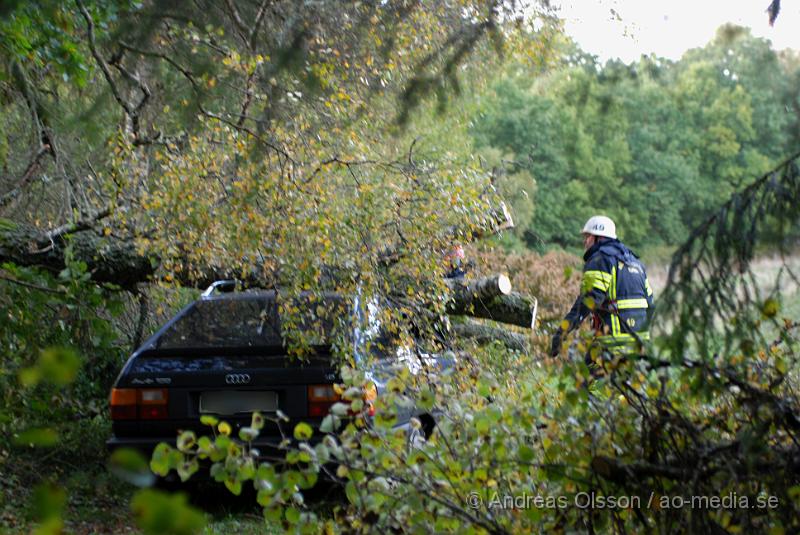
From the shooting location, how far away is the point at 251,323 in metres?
7.38

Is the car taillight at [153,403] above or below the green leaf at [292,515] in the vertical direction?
below

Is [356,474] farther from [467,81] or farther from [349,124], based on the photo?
[467,81]

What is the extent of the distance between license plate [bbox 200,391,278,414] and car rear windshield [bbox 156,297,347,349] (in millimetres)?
398

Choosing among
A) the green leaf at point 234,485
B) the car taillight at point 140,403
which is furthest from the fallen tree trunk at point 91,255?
the green leaf at point 234,485

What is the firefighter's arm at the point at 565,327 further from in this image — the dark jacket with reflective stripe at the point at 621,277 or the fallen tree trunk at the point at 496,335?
the fallen tree trunk at the point at 496,335

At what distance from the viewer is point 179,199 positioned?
25.3 ft

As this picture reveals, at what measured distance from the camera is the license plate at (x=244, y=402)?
6.70m

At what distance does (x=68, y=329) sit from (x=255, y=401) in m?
3.21

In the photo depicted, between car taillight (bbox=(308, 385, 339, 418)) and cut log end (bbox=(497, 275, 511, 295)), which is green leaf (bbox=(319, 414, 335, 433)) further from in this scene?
cut log end (bbox=(497, 275, 511, 295))

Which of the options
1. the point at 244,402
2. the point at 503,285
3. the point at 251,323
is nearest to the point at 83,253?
the point at 251,323

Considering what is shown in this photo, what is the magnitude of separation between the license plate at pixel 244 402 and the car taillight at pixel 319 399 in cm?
23

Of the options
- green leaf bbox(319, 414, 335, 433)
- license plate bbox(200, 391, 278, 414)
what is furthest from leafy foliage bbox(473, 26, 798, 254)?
license plate bbox(200, 391, 278, 414)

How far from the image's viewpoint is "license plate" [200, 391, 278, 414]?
6699 mm

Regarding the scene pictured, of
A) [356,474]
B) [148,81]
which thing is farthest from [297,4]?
[356,474]
